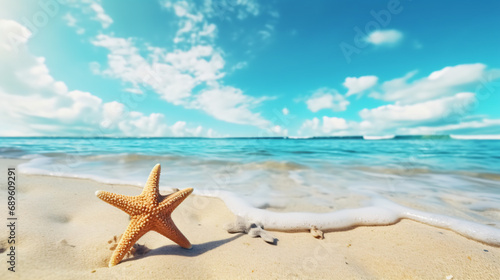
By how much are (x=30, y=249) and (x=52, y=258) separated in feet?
1.04

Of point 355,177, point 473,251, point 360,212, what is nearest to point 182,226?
point 360,212

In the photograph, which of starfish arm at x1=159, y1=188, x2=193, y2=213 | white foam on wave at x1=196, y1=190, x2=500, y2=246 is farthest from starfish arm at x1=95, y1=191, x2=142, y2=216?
white foam on wave at x1=196, y1=190, x2=500, y2=246

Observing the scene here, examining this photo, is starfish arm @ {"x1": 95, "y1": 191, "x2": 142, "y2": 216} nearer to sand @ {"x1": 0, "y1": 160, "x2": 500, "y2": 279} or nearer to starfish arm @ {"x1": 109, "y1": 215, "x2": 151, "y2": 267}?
starfish arm @ {"x1": 109, "y1": 215, "x2": 151, "y2": 267}

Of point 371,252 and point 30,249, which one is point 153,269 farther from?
point 371,252

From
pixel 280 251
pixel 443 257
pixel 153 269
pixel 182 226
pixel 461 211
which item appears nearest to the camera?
pixel 153 269

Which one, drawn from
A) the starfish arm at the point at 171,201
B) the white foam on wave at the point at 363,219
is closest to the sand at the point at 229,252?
the white foam on wave at the point at 363,219

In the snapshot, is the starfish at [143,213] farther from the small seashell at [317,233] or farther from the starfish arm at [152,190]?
the small seashell at [317,233]


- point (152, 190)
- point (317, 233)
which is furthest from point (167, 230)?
point (317, 233)

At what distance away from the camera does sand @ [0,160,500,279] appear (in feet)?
6.36

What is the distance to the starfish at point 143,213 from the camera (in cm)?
199

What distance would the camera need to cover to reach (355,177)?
6.68 meters

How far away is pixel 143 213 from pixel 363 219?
3.41 m

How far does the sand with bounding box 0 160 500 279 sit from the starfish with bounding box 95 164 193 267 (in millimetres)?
199

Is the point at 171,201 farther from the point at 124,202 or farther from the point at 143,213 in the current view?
the point at 124,202
